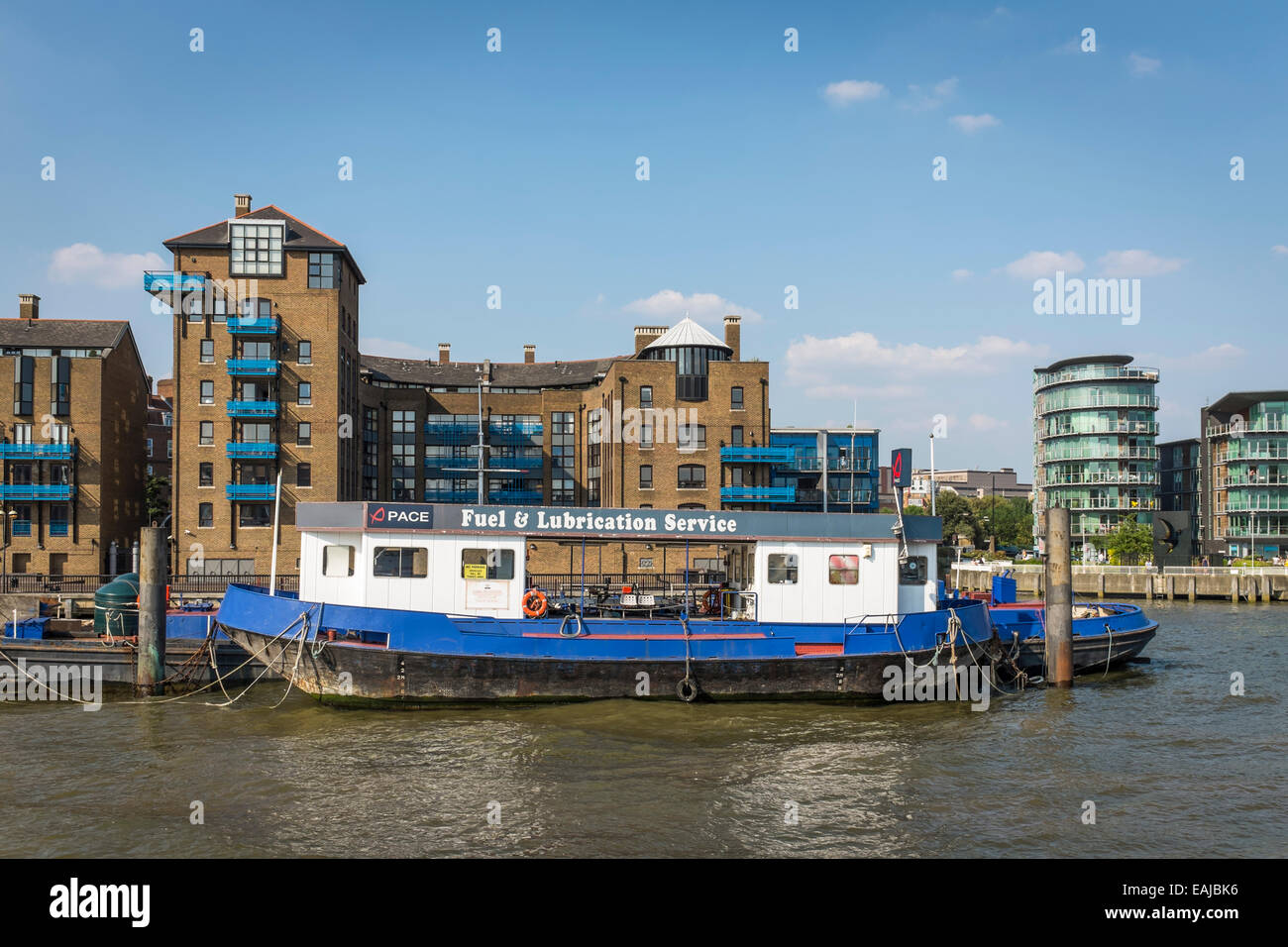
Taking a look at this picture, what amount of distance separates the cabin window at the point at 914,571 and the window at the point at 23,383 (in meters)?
52.4

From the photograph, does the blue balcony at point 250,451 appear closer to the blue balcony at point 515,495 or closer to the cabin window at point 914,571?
the blue balcony at point 515,495

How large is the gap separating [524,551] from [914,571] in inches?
434

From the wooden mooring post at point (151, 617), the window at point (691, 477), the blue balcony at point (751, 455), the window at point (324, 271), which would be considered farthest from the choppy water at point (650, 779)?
the window at point (691, 477)

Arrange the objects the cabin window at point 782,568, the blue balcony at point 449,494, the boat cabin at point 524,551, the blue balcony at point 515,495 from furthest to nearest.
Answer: the blue balcony at point 449,494 < the blue balcony at point 515,495 < the cabin window at point 782,568 < the boat cabin at point 524,551

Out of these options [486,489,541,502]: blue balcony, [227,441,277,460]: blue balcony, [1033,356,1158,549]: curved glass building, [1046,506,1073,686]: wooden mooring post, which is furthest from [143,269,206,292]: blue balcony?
[1033,356,1158,549]: curved glass building

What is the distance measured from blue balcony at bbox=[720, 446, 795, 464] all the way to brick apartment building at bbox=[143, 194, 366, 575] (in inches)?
943

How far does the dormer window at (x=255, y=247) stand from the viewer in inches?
2092

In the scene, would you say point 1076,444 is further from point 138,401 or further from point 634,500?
point 138,401

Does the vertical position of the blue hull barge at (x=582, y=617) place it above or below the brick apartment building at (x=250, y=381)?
below

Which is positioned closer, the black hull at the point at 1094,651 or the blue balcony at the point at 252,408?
the black hull at the point at 1094,651

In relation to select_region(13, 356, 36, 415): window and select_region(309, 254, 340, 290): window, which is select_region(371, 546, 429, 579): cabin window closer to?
select_region(309, 254, 340, 290): window

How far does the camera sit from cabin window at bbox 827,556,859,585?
83.7 ft
